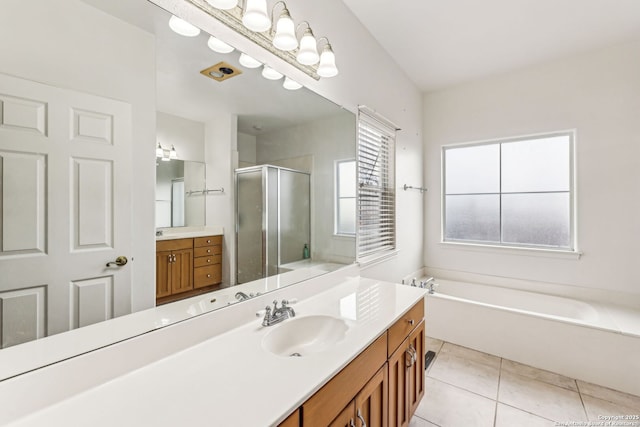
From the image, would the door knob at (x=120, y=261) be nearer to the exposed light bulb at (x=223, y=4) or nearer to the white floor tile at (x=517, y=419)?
the exposed light bulb at (x=223, y=4)

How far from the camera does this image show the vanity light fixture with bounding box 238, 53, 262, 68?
1.24 metres

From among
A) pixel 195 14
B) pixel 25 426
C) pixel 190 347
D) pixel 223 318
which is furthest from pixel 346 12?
pixel 25 426

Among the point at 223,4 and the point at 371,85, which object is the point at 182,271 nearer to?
the point at 223,4

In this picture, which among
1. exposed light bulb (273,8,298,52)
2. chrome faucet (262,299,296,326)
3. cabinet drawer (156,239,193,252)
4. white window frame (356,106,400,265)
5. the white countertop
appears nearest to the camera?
the white countertop

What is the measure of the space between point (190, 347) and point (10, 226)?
618 mm

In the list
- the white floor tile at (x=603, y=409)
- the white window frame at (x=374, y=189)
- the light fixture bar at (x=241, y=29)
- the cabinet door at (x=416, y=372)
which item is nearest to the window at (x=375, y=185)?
the white window frame at (x=374, y=189)

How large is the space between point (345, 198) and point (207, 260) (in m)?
1.13

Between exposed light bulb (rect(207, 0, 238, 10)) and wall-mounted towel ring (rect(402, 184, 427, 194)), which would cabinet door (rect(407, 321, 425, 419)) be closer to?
wall-mounted towel ring (rect(402, 184, 427, 194))

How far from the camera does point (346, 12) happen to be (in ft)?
6.48

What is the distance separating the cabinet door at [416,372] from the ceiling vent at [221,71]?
62.1 inches

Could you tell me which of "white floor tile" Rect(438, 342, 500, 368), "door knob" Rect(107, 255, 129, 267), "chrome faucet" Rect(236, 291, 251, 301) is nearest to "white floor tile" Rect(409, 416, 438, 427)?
"white floor tile" Rect(438, 342, 500, 368)

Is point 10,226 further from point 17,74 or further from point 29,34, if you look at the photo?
point 29,34

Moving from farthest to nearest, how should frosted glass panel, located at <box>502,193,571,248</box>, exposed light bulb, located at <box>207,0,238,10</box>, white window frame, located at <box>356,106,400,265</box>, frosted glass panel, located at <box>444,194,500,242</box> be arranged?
1. frosted glass panel, located at <box>444,194,500,242</box>
2. frosted glass panel, located at <box>502,193,571,248</box>
3. white window frame, located at <box>356,106,400,265</box>
4. exposed light bulb, located at <box>207,0,238,10</box>

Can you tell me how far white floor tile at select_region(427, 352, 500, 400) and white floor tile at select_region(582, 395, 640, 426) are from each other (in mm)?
491
